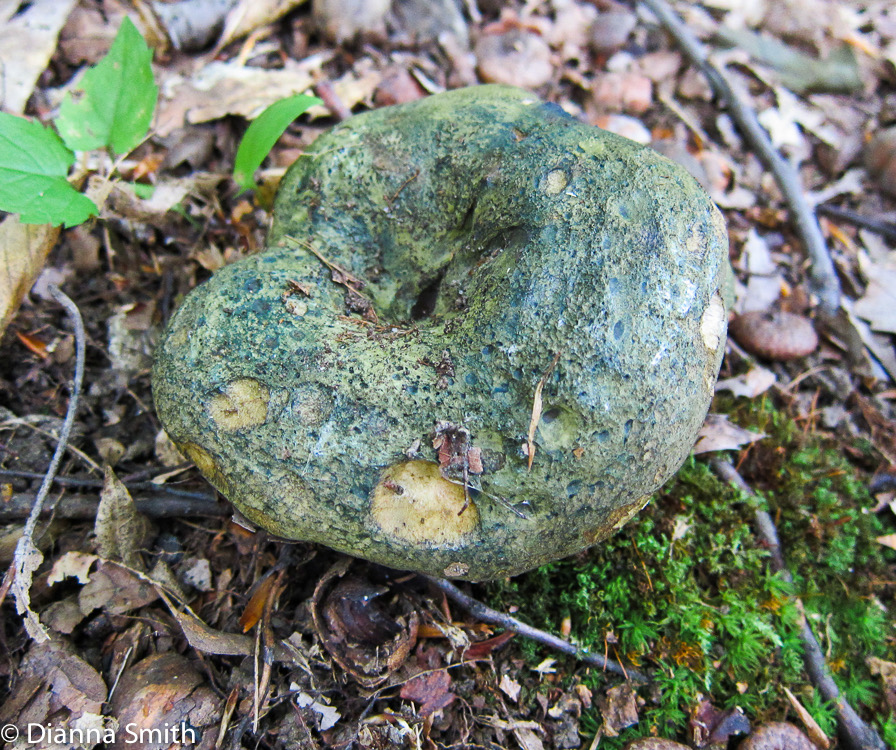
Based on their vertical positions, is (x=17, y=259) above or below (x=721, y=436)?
above

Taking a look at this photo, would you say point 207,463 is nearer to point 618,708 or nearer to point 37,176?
point 37,176

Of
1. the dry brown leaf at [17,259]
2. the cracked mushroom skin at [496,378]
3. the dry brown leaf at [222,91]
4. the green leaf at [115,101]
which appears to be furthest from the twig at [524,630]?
the dry brown leaf at [222,91]

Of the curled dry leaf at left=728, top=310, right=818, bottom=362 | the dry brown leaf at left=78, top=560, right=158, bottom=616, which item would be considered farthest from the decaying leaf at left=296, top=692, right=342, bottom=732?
the curled dry leaf at left=728, top=310, right=818, bottom=362

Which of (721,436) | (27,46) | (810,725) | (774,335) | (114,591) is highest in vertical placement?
(27,46)

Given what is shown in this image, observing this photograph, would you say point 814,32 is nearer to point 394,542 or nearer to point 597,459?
point 597,459

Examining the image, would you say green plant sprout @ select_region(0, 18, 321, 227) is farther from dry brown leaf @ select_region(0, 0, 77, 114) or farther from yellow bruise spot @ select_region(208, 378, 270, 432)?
yellow bruise spot @ select_region(208, 378, 270, 432)

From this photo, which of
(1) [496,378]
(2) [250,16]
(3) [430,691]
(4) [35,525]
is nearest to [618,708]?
(3) [430,691]

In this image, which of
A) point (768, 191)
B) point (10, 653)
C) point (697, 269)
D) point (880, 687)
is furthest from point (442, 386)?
point (768, 191)

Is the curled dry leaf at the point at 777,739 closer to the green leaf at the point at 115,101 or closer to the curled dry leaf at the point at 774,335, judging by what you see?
the curled dry leaf at the point at 774,335
